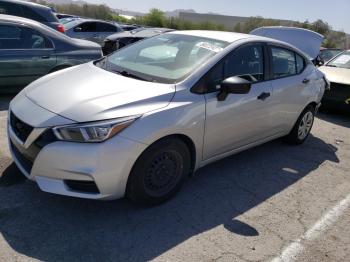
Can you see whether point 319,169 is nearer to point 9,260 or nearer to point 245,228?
point 245,228

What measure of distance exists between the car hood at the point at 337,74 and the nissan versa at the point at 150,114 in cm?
329

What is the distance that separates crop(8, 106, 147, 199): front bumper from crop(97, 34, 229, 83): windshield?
3.16ft

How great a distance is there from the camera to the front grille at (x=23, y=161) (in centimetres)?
322

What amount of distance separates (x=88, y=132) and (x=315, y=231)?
7.39 ft

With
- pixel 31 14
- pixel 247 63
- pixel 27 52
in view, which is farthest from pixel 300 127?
pixel 31 14

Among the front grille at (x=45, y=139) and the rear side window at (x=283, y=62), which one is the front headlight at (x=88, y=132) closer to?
the front grille at (x=45, y=139)

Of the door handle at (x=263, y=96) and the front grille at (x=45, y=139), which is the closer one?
the front grille at (x=45, y=139)

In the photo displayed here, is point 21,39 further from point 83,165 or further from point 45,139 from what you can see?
point 83,165

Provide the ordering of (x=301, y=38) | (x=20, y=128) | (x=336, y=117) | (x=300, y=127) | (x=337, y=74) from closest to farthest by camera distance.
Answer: (x=20, y=128), (x=300, y=127), (x=336, y=117), (x=337, y=74), (x=301, y=38)

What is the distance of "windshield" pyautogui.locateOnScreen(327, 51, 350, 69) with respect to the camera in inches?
337

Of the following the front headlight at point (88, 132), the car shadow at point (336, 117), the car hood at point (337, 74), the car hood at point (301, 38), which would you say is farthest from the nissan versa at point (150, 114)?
the car hood at point (301, 38)

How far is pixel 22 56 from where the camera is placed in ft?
20.8

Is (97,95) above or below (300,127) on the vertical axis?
above

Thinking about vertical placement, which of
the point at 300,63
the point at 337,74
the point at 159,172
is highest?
the point at 300,63
